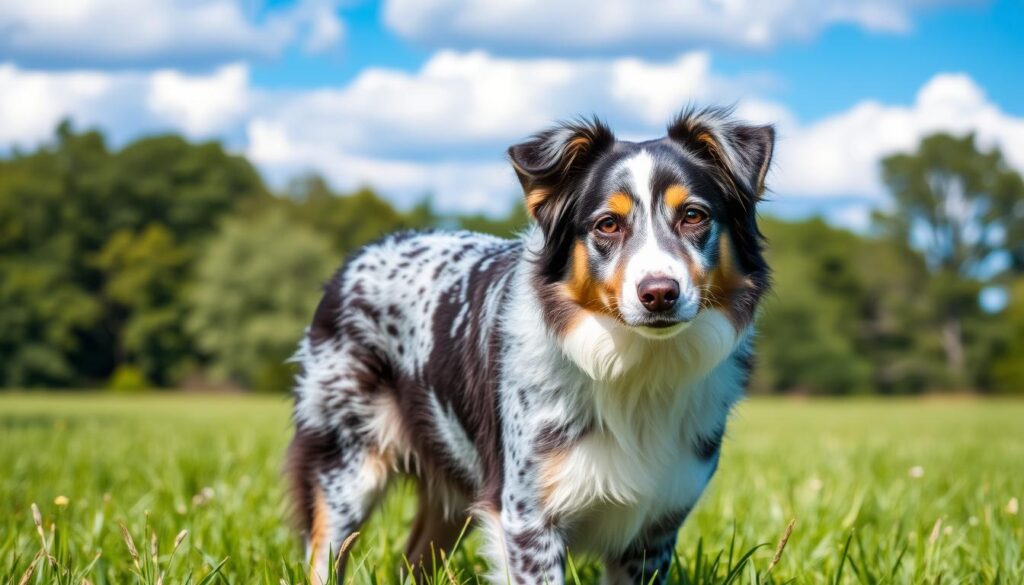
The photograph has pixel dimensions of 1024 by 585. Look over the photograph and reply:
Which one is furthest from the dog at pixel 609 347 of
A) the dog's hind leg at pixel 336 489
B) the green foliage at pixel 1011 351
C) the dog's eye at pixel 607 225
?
the green foliage at pixel 1011 351

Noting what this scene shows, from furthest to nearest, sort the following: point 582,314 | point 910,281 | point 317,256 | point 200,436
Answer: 1. point 910,281
2. point 317,256
3. point 200,436
4. point 582,314

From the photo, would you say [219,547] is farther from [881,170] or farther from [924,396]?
[881,170]

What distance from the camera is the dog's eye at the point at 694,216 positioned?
365 cm

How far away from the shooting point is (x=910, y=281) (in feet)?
188

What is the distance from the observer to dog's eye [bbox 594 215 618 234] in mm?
3652

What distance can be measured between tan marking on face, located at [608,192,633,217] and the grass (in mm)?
1158

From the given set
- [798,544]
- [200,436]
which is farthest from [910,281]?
[798,544]

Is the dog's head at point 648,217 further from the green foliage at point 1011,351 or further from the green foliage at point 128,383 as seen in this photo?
the green foliage at point 1011,351

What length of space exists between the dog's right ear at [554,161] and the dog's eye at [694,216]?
1.50 feet

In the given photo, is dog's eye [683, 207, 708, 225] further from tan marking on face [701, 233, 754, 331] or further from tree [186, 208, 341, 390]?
tree [186, 208, 341, 390]

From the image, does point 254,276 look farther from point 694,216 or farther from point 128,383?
point 694,216

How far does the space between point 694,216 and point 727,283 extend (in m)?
0.28

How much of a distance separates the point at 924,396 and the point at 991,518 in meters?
53.1

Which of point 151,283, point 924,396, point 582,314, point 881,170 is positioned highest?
point 881,170
